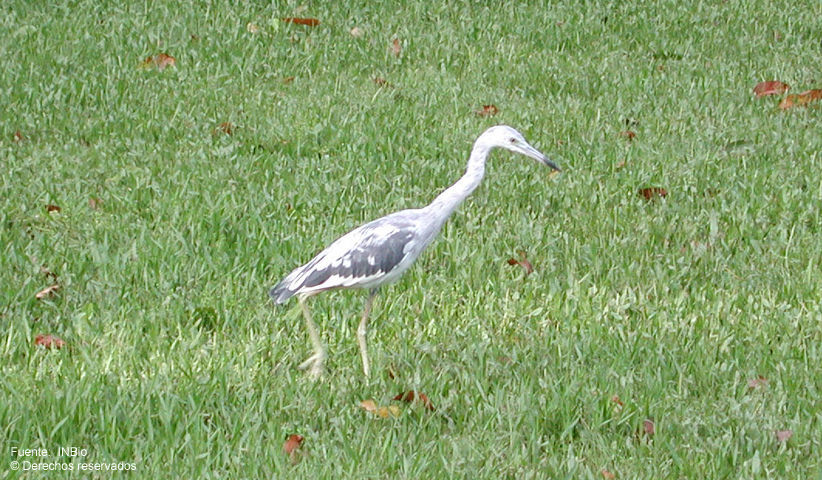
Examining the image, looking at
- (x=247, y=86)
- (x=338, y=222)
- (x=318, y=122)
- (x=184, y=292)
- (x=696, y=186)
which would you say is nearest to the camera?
(x=184, y=292)

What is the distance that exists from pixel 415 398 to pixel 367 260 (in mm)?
589

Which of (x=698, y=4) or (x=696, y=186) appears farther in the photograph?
(x=698, y=4)

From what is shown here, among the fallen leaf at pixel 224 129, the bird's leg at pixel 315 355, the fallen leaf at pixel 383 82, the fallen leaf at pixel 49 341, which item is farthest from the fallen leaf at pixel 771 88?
the fallen leaf at pixel 49 341

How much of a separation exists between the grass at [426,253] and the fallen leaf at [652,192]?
0.23 ft

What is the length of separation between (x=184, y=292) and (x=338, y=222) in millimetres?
1211

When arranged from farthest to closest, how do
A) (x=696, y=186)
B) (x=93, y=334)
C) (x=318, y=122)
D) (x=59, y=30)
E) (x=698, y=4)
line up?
(x=698, y=4) → (x=59, y=30) → (x=318, y=122) → (x=696, y=186) → (x=93, y=334)

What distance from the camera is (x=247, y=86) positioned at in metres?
8.79

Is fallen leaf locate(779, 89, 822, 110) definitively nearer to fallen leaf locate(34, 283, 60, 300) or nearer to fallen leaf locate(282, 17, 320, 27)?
fallen leaf locate(282, 17, 320, 27)

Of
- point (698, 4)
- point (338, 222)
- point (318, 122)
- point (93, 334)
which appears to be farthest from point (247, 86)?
point (698, 4)

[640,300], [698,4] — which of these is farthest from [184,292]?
[698,4]

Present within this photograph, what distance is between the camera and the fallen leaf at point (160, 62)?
898cm

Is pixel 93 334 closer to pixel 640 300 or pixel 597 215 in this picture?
pixel 640 300

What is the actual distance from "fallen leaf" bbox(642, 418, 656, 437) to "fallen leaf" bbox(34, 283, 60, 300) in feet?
8.73

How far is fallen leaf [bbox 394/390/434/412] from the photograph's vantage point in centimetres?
453
